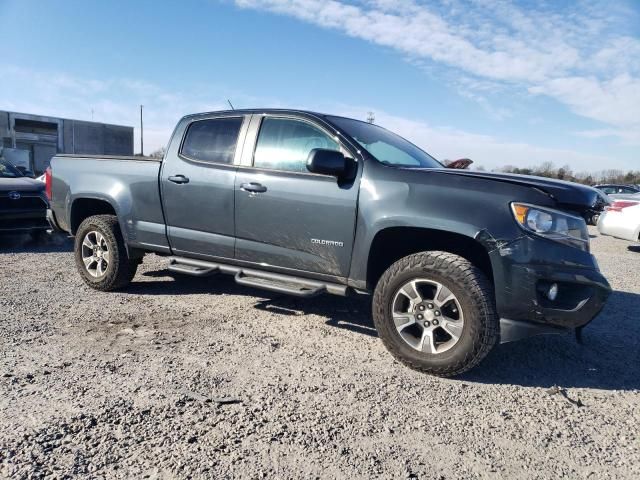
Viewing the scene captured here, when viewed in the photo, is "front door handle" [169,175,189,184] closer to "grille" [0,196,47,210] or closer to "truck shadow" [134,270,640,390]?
"truck shadow" [134,270,640,390]

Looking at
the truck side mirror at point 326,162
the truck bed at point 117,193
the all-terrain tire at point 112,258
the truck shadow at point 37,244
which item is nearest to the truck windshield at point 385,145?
the truck side mirror at point 326,162

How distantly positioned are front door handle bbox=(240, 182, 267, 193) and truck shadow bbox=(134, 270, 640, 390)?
4.14ft

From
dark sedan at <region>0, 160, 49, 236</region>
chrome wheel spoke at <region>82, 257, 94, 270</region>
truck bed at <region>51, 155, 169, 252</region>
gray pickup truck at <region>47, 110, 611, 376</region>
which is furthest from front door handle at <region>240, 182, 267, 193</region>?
dark sedan at <region>0, 160, 49, 236</region>

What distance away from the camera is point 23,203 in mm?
7855

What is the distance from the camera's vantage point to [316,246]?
12.6ft

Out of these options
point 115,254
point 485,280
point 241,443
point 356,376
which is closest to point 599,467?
point 485,280

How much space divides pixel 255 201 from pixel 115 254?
1910mm

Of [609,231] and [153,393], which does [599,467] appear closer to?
[153,393]

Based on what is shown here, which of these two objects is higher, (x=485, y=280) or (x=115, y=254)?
(x=485, y=280)

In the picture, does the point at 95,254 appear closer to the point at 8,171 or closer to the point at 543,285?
the point at 543,285

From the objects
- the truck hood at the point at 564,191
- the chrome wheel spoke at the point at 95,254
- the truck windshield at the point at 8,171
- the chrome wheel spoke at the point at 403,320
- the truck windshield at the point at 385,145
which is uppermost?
the truck windshield at the point at 385,145

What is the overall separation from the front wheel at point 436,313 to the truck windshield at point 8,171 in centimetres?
783

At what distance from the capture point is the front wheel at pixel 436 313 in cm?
318

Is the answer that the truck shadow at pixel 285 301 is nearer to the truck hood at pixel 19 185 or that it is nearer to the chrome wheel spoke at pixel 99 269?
the chrome wheel spoke at pixel 99 269
